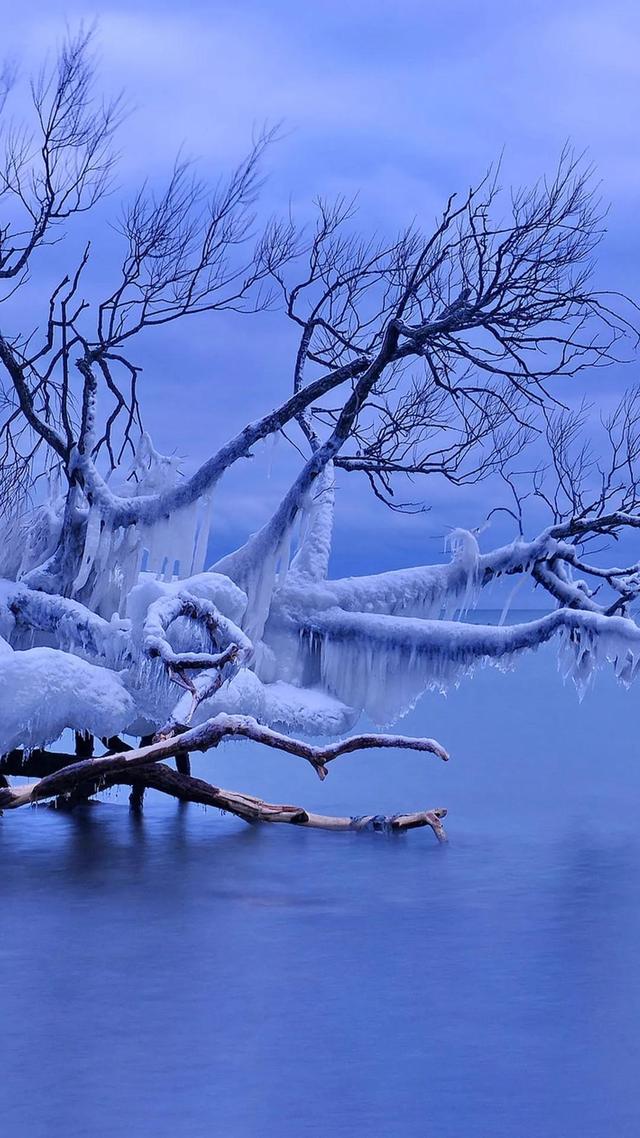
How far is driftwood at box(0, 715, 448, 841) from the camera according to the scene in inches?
480

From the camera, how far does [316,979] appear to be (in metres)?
8.80

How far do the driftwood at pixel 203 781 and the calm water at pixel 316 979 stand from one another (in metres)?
0.32

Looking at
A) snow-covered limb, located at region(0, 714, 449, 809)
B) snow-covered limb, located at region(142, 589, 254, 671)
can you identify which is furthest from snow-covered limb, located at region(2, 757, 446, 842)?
snow-covered limb, located at region(142, 589, 254, 671)

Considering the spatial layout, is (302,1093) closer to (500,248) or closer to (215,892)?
(215,892)

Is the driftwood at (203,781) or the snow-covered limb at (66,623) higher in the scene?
the snow-covered limb at (66,623)

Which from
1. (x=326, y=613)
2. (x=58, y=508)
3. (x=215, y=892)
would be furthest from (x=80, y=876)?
(x=58, y=508)

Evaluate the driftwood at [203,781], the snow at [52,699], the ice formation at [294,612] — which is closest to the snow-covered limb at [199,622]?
the ice formation at [294,612]

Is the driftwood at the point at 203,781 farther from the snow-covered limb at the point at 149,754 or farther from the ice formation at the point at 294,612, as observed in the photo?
the ice formation at the point at 294,612

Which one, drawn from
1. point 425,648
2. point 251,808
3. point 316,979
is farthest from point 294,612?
point 316,979

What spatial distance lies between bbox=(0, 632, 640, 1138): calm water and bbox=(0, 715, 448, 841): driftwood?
0.32 metres

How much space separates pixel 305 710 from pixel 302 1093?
8729mm

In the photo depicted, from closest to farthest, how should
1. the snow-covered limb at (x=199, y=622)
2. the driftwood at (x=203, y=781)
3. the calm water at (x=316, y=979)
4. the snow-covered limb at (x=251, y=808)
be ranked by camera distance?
1. the calm water at (x=316, y=979)
2. the driftwood at (x=203, y=781)
3. the snow-covered limb at (x=199, y=622)
4. the snow-covered limb at (x=251, y=808)

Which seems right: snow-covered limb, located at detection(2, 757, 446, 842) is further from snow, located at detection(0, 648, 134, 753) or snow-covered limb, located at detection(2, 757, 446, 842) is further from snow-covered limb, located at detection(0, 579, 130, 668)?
snow-covered limb, located at detection(0, 579, 130, 668)

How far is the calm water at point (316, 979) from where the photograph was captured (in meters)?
6.56
